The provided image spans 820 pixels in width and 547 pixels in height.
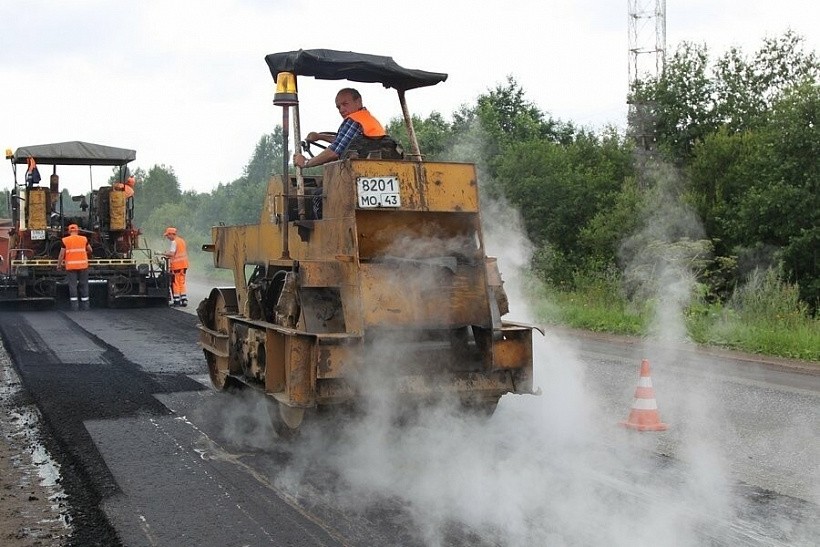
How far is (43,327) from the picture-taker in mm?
14531

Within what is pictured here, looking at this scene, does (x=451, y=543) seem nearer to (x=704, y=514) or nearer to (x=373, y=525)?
(x=373, y=525)

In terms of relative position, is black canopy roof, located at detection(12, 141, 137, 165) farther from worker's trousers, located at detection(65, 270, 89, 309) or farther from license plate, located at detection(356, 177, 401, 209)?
license plate, located at detection(356, 177, 401, 209)

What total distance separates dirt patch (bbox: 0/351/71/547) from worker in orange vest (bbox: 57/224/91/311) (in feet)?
33.9

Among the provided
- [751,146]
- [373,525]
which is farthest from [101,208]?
[373,525]

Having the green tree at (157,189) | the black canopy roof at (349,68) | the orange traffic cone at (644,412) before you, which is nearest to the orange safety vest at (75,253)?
the black canopy roof at (349,68)

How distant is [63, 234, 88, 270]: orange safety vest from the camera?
1772cm

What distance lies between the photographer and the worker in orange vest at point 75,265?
17.8 m

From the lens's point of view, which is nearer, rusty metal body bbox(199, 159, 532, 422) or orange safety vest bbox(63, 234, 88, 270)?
rusty metal body bbox(199, 159, 532, 422)

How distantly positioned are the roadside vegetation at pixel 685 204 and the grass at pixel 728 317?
0.03 m

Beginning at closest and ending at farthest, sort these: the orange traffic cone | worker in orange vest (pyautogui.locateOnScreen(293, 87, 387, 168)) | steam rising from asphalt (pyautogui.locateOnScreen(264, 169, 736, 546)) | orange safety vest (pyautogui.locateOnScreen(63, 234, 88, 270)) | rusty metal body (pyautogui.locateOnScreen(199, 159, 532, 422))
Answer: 1. steam rising from asphalt (pyautogui.locateOnScreen(264, 169, 736, 546))
2. rusty metal body (pyautogui.locateOnScreen(199, 159, 532, 422))
3. worker in orange vest (pyautogui.locateOnScreen(293, 87, 387, 168))
4. the orange traffic cone
5. orange safety vest (pyautogui.locateOnScreen(63, 234, 88, 270))

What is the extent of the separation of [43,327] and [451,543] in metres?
11.7

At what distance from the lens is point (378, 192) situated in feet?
19.5

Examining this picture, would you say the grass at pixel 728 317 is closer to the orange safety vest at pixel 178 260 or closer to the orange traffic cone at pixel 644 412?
the orange traffic cone at pixel 644 412

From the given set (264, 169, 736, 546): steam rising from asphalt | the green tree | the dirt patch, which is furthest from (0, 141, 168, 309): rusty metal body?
the green tree
